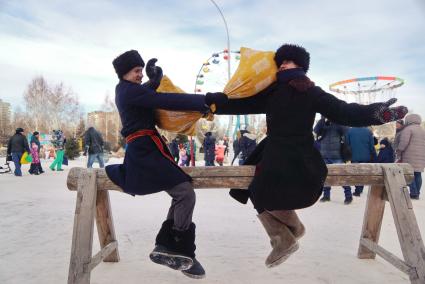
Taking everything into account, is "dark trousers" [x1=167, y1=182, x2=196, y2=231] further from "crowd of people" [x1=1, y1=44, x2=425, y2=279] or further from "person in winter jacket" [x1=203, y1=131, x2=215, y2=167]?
"person in winter jacket" [x1=203, y1=131, x2=215, y2=167]

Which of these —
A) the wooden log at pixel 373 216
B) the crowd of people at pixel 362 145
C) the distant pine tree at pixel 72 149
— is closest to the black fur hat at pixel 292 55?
the wooden log at pixel 373 216

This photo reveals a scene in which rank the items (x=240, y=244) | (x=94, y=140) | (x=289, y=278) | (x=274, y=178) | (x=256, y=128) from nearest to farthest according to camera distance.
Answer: (x=274, y=178)
(x=289, y=278)
(x=240, y=244)
(x=94, y=140)
(x=256, y=128)

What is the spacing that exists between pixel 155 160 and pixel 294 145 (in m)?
1.02

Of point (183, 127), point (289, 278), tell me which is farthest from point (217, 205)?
point (183, 127)

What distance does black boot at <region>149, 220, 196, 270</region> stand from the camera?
2.60 meters

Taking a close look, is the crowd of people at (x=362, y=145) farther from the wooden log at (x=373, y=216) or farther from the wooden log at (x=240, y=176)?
the wooden log at (x=240, y=176)

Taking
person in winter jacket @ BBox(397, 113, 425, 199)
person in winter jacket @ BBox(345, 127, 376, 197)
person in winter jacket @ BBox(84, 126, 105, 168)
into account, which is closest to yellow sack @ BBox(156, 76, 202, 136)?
person in winter jacket @ BBox(345, 127, 376, 197)

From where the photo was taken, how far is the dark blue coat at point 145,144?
2.53 metres

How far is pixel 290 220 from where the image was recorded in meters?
2.71

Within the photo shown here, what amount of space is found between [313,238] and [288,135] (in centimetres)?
227

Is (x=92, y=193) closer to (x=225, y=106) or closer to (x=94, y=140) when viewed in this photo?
(x=225, y=106)

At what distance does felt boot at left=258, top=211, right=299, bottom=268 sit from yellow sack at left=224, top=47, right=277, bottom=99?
38.1 inches

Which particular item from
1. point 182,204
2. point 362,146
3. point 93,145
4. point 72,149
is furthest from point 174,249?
point 72,149

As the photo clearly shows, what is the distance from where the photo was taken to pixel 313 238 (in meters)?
4.26
